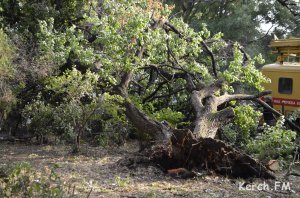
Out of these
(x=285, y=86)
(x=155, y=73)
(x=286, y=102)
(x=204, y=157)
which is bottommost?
(x=204, y=157)

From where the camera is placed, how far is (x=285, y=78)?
12.5 metres

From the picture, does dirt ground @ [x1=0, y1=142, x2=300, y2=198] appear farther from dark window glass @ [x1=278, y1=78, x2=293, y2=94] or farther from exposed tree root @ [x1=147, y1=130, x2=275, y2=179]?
dark window glass @ [x1=278, y1=78, x2=293, y2=94]

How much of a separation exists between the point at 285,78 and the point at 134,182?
759 cm

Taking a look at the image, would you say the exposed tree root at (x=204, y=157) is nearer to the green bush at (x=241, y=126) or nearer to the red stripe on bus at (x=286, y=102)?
the green bush at (x=241, y=126)

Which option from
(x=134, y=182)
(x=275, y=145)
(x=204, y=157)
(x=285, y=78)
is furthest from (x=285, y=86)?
(x=134, y=182)

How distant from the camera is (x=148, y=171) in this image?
688 cm

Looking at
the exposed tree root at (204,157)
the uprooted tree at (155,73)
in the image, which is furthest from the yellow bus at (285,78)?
the exposed tree root at (204,157)

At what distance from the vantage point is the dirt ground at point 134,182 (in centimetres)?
572

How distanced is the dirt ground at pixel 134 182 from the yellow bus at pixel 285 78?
5441mm

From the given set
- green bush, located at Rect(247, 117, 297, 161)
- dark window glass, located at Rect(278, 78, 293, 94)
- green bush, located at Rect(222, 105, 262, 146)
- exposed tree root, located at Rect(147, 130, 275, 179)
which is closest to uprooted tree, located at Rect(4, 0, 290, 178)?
exposed tree root, located at Rect(147, 130, 275, 179)

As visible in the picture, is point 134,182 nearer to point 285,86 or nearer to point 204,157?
point 204,157

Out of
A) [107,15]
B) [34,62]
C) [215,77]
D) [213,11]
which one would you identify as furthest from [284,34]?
[34,62]

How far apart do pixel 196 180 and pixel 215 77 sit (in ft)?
16.0

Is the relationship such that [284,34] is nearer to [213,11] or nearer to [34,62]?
[213,11]
